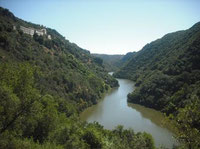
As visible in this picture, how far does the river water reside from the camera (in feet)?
114

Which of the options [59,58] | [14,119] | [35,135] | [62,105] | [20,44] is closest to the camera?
[14,119]

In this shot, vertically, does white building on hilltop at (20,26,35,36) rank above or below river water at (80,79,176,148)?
above

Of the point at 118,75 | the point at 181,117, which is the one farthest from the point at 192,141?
the point at 118,75

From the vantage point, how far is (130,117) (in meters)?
44.8

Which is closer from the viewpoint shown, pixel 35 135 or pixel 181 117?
pixel 181 117

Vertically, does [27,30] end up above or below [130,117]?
above

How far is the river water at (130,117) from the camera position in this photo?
114ft

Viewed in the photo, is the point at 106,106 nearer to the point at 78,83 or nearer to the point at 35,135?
the point at 78,83

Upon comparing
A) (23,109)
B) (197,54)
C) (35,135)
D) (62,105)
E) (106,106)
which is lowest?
(106,106)

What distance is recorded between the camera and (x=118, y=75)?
447 ft

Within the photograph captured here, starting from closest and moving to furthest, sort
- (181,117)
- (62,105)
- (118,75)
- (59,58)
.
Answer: (181,117)
(62,105)
(59,58)
(118,75)

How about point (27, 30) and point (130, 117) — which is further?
point (27, 30)

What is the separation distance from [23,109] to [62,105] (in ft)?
88.2

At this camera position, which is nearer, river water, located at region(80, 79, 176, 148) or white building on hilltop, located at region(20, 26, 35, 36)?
river water, located at region(80, 79, 176, 148)
